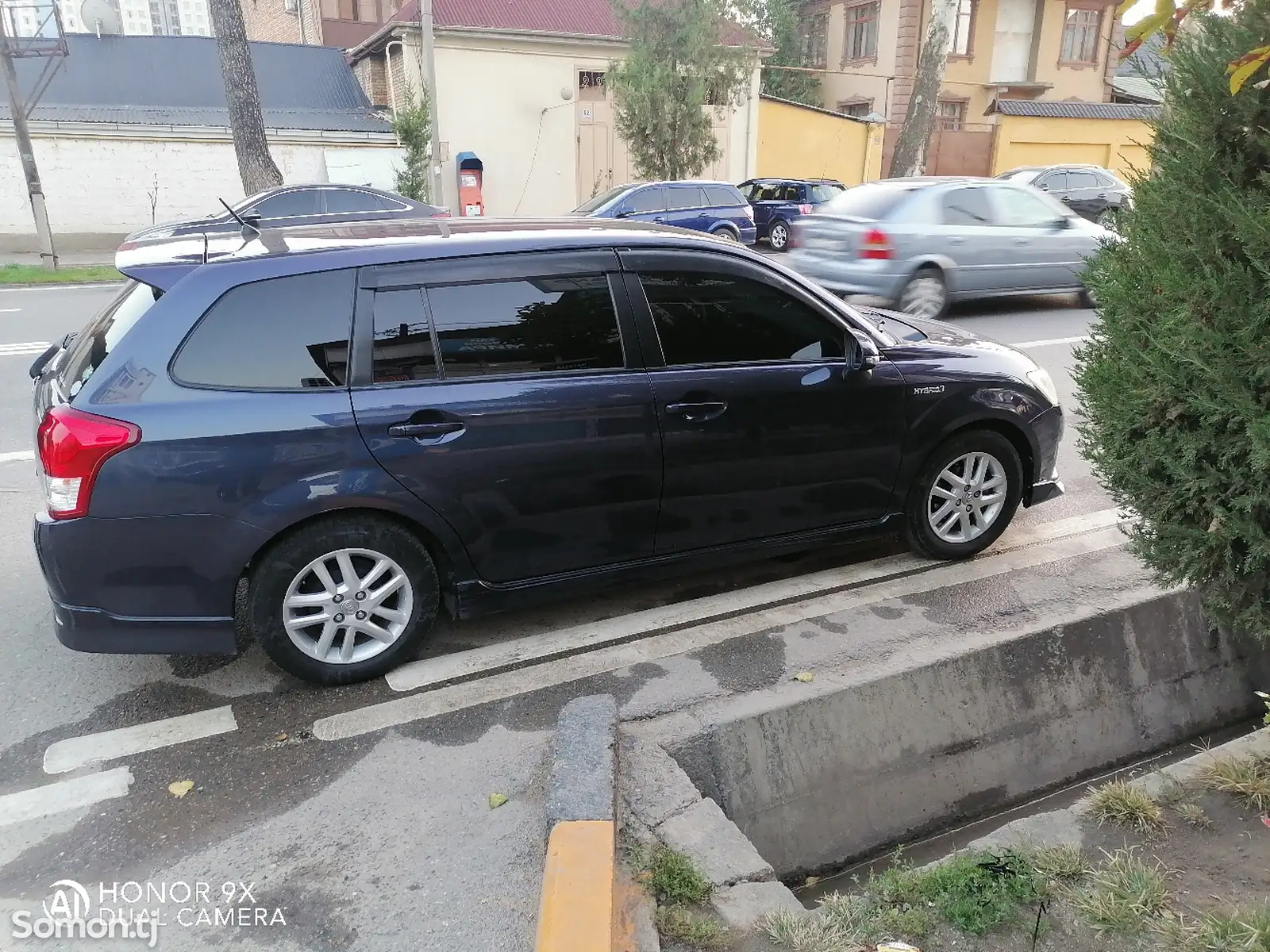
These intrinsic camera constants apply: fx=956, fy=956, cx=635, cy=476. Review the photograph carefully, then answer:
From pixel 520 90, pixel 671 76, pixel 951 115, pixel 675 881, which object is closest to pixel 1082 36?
pixel 951 115

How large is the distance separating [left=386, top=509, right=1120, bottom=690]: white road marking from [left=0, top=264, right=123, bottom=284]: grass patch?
13.5 metres

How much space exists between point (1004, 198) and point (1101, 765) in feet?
29.0

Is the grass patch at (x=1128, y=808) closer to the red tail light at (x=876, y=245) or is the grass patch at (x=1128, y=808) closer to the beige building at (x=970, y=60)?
the red tail light at (x=876, y=245)

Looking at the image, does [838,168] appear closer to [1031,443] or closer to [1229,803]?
[1031,443]

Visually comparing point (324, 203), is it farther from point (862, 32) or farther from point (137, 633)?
point (862, 32)

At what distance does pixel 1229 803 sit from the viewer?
124 inches

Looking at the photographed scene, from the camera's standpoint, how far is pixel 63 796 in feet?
10.5

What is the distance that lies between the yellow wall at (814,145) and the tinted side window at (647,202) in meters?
9.98

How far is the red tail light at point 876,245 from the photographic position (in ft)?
34.6

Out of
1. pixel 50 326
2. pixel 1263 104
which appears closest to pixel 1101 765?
pixel 1263 104

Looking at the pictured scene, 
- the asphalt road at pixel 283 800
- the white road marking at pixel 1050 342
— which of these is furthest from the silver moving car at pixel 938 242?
the asphalt road at pixel 283 800

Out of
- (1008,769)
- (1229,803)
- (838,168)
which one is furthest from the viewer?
(838,168)

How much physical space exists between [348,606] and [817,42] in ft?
120

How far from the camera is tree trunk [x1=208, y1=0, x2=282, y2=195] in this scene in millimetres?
16266
